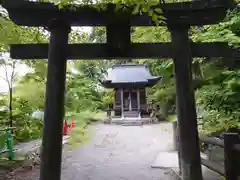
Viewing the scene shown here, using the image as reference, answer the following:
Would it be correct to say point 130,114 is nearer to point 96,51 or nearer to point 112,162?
point 112,162

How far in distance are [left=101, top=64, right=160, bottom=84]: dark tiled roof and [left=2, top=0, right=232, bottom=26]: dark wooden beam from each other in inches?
552

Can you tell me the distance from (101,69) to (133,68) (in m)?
4.36

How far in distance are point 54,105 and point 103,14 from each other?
1.46m

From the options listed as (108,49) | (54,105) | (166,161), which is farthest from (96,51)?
(166,161)

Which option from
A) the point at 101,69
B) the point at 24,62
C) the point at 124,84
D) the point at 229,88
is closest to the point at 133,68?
the point at 124,84

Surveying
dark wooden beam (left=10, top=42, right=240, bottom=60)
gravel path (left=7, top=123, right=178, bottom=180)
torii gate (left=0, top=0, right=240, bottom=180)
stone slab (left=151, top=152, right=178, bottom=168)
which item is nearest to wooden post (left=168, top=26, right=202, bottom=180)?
torii gate (left=0, top=0, right=240, bottom=180)

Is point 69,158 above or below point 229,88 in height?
below

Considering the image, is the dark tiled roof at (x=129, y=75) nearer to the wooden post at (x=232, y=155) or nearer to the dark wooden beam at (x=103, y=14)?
the dark wooden beam at (x=103, y=14)

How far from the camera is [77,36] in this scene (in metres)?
6.56

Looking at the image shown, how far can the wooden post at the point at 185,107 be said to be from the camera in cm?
374

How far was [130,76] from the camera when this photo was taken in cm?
1903

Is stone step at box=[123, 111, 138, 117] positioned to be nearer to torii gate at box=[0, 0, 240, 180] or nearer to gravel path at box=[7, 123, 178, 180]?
gravel path at box=[7, 123, 178, 180]

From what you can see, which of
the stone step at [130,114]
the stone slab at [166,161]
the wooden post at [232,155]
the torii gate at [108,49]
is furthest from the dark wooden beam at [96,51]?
the stone step at [130,114]

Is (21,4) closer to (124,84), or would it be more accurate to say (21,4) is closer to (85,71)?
(124,84)
